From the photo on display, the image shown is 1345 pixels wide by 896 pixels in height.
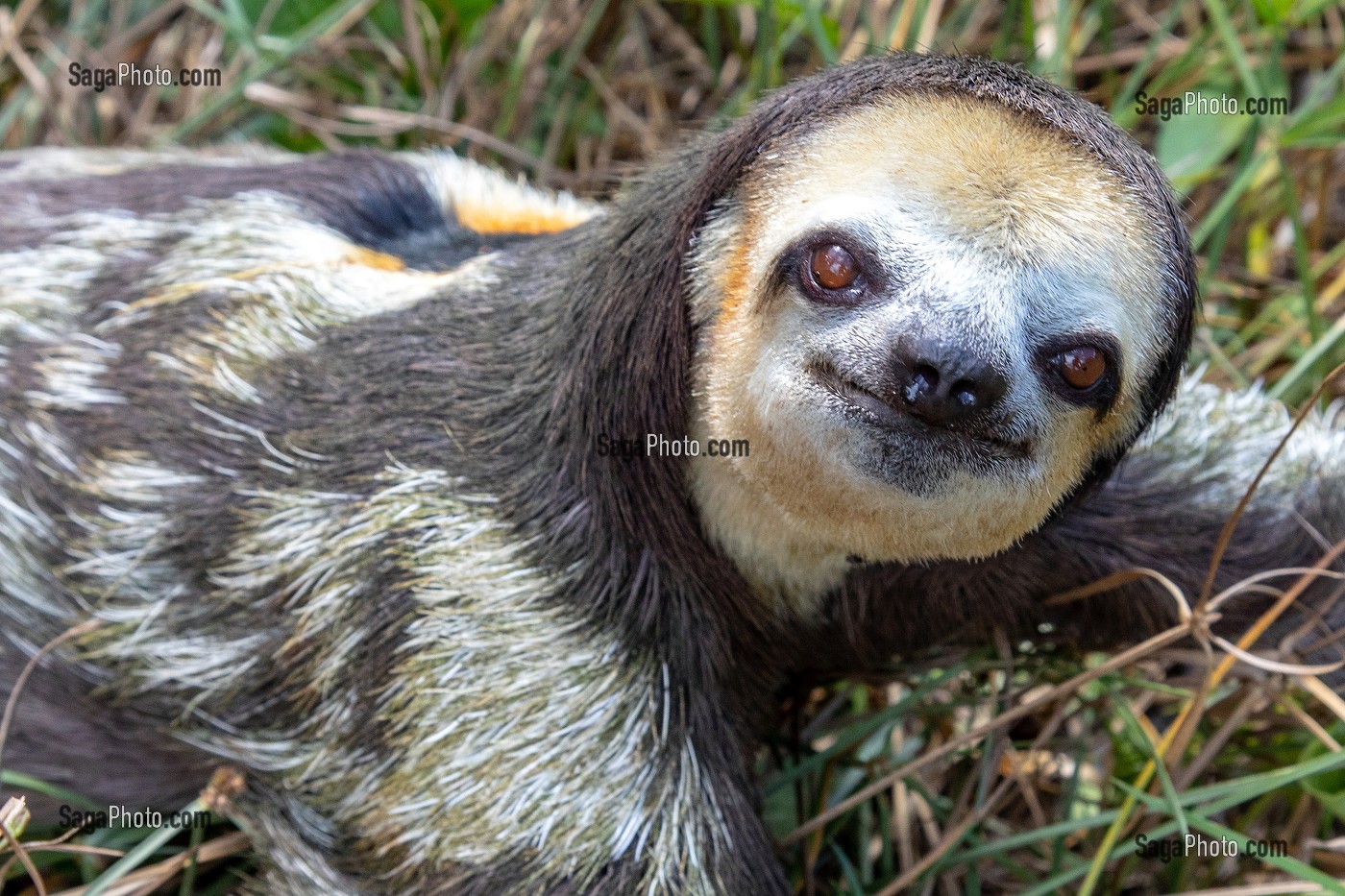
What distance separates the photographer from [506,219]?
5.66 m

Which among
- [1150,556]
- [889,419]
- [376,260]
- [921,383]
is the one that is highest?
[921,383]

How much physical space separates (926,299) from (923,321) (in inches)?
2.3

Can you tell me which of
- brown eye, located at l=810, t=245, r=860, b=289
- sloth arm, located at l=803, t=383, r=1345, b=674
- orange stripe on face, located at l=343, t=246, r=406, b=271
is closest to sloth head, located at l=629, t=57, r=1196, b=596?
brown eye, located at l=810, t=245, r=860, b=289

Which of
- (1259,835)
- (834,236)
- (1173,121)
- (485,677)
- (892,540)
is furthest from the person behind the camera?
(1173,121)

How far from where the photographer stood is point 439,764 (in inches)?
166

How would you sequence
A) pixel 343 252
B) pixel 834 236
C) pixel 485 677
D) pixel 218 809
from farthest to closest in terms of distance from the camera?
pixel 343 252, pixel 218 809, pixel 485 677, pixel 834 236

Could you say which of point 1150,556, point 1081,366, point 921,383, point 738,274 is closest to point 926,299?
point 921,383

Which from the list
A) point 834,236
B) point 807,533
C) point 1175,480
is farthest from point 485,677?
point 1175,480

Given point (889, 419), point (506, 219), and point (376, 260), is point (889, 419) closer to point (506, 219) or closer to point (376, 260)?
point (376, 260)

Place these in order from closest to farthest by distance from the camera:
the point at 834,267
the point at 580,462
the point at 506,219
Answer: the point at 834,267 < the point at 580,462 < the point at 506,219

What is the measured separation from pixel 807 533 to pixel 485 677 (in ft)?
3.88

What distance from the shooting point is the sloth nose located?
10.5ft

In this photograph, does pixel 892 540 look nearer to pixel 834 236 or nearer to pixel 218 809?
pixel 834 236

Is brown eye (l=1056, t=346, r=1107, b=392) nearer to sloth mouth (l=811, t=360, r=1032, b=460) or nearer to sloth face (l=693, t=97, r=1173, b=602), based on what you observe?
sloth face (l=693, t=97, r=1173, b=602)
